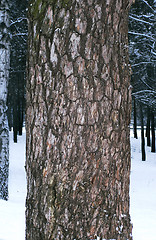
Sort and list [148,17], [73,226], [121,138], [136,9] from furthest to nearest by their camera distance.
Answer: [136,9], [148,17], [121,138], [73,226]

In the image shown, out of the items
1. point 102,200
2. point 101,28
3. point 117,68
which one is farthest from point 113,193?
point 101,28

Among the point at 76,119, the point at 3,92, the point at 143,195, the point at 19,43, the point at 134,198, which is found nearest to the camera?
the point at 76,119

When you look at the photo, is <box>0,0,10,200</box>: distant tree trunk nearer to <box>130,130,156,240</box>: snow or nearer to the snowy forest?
the snowy forest

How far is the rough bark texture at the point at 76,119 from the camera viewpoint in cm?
227

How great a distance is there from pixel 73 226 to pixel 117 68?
1.16 meters

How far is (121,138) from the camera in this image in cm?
243

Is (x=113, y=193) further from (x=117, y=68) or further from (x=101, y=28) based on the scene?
(x=101, y=28)

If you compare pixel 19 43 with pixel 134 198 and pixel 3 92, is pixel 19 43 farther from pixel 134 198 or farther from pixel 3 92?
pixel 134 198

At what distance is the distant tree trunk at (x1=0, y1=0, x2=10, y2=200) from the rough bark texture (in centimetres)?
622

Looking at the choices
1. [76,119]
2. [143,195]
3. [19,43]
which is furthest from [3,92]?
[143,195]

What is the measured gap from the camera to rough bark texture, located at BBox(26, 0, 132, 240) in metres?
2.27

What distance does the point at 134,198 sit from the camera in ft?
42.3

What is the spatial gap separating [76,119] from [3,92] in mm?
6508

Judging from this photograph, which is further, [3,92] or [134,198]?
[134,198]
